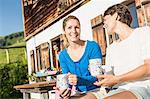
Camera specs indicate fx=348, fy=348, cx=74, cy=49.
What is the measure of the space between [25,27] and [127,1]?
26.5ft

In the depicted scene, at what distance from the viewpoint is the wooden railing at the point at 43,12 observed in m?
8.38

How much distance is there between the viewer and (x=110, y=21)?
218cm

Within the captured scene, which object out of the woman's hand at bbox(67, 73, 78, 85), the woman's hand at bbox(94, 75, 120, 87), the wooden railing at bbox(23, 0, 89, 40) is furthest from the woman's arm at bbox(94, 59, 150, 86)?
the wooden railing at bbox(23, 0, 89, 40)

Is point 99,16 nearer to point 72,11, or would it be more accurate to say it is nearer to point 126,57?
point 72,11

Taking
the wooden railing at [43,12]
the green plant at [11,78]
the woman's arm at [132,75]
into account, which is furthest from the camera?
the green plant at [11,78]

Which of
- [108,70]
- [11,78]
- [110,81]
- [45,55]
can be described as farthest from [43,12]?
[110,81]

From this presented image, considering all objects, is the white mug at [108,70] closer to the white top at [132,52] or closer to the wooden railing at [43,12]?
the white top at [132,52]

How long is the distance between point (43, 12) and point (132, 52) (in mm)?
9204

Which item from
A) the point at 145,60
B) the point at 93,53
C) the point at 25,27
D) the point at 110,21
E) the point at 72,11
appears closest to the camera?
the point at 145,60

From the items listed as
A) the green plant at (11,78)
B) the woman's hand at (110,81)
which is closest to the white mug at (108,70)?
the woman's hand at (110,81)

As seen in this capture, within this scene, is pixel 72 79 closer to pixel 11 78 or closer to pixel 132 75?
pixel 132 75

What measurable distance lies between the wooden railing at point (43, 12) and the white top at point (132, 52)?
16.8ft

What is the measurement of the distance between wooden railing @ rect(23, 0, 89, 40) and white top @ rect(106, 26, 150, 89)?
16.8 ft

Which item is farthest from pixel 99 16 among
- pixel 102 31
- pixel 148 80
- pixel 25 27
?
pixel 25 27
